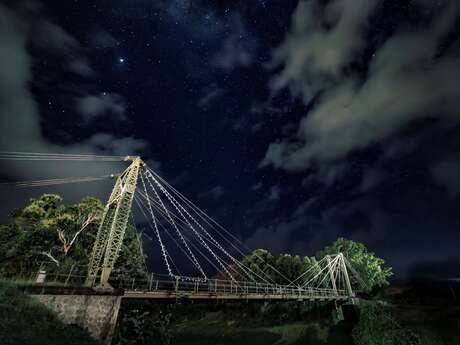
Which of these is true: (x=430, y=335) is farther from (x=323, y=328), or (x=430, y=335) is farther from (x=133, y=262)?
(x=133, y=262)

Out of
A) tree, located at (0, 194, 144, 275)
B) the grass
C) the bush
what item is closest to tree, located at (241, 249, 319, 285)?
the bush

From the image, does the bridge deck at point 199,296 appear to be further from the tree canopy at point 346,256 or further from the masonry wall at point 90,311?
the tree canopy at point 346,256

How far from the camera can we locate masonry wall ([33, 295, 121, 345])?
12.4 meters

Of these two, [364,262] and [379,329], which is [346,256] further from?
[379,329]

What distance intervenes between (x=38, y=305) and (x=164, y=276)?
7437 mm

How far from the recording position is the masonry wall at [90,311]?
486 inches

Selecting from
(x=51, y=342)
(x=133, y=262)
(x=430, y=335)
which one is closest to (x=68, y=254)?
(x=133, y=262)

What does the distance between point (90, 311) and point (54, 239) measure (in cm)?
1582

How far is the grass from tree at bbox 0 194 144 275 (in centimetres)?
1032

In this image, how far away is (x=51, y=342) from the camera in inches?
392

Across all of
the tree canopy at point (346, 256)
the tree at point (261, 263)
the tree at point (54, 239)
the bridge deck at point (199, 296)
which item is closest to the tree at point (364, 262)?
the tree canopy at point (346, 256)

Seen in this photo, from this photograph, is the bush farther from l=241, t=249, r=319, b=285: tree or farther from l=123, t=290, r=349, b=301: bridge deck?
l=241, t=249, r=319, b=285: tree

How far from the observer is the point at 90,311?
13.1m

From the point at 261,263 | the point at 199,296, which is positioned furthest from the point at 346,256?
the point at 199,296
